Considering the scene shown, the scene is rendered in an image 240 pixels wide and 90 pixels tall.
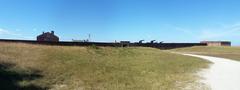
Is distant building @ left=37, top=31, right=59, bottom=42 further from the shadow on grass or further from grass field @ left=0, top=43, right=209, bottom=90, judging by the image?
the shadow on grass

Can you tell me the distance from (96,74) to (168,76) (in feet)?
9.45

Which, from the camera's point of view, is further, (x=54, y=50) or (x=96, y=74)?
(x=54, y=50)

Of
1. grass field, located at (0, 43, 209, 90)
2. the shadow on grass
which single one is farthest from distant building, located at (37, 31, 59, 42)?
the shadow on grass

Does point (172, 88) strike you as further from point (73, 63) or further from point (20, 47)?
point (20, 47)

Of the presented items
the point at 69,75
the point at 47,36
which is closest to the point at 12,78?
the point at 69,75

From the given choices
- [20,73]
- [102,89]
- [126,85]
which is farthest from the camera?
[20,73]

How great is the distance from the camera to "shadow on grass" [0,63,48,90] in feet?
37.1

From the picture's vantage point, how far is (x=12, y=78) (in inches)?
485

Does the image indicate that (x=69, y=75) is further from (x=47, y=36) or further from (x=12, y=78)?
(x=47, y=36)

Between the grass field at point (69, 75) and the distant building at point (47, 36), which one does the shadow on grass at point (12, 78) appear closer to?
the grass field at point (69, 75)

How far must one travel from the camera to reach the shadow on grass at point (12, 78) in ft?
37.1

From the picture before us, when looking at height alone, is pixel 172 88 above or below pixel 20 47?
below

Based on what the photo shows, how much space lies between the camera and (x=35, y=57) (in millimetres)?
16547

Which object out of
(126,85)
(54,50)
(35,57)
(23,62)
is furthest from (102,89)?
(54,50)
